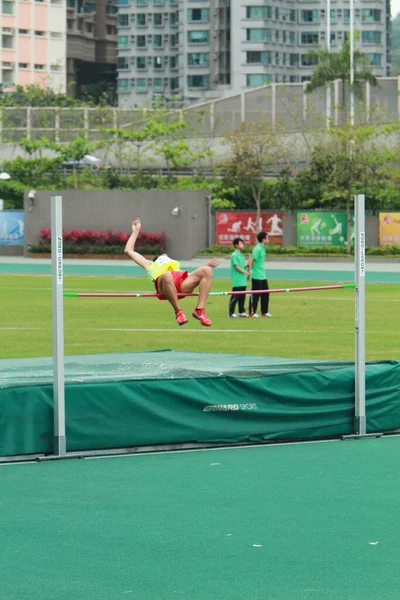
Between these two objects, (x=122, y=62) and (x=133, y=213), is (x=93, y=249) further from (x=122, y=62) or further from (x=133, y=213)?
(x=122, y=62)

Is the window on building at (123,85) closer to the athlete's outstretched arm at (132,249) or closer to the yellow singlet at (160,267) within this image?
the yellow singlet at (160,267)

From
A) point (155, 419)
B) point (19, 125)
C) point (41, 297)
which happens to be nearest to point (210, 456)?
point (155, 419)

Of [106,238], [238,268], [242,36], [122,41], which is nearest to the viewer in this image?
[238,268]

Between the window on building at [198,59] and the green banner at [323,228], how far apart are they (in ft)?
275

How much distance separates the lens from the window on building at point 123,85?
484 feet

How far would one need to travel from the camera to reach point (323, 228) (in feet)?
184

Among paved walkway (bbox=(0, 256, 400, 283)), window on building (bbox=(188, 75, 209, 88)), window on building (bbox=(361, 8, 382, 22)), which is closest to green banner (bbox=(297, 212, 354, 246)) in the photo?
paved walkway (bbox=(0, 256, 400, 283))

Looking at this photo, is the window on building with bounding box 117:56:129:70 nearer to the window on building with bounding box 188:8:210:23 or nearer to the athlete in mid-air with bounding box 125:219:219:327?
the window on building with bounding box 188:8:210:23

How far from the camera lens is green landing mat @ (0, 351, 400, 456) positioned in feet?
36.9

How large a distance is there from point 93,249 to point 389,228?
13.6 m

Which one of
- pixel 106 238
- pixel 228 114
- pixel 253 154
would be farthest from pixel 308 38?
pixel 106 238

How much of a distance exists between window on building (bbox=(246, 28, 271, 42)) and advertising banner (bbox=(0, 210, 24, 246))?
255 ft

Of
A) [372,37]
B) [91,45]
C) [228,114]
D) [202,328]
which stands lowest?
[202,328]

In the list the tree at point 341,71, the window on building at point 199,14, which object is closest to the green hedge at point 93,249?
the tree at point 341,71
